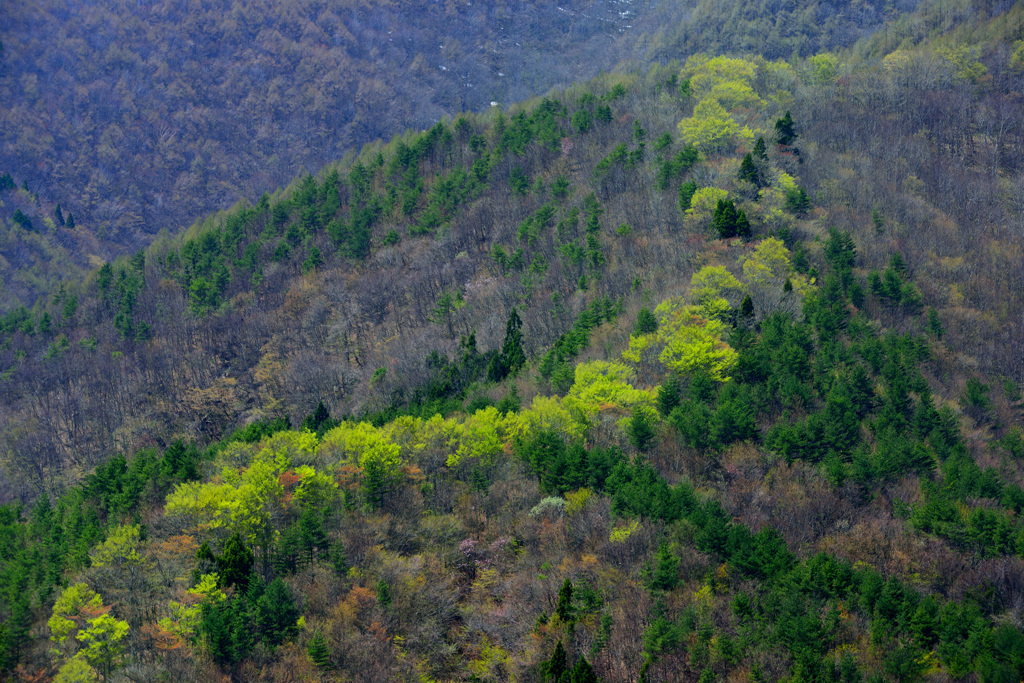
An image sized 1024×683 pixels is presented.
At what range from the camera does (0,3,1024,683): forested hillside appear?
4541 cm

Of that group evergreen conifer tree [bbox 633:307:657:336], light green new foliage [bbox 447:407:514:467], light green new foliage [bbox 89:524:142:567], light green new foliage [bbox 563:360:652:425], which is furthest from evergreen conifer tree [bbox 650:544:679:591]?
light green new foliage [bbox 89:524:142:567]

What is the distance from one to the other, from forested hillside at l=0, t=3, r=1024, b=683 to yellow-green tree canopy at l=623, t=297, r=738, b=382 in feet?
0.78

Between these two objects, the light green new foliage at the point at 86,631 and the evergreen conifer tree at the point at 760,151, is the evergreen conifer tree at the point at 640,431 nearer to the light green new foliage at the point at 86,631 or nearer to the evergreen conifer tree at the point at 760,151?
the light green new foliage at the point at 86,631

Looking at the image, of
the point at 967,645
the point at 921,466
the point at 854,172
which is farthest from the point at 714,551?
the point at 854,172

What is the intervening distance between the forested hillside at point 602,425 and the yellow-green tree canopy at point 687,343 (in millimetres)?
238

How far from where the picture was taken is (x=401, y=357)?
297 ft

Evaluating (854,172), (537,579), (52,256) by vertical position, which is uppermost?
(854,172)

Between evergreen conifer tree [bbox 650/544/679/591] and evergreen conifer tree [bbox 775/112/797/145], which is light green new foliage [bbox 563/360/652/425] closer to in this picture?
evergreen conifer tree [bbox 650/544/679/591]

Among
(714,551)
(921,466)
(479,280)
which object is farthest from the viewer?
(479,280)

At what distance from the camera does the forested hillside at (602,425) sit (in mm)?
45406

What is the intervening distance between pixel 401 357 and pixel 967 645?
5869cm

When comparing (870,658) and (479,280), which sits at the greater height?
(870,658)

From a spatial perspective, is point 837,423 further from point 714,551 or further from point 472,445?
point 472,445

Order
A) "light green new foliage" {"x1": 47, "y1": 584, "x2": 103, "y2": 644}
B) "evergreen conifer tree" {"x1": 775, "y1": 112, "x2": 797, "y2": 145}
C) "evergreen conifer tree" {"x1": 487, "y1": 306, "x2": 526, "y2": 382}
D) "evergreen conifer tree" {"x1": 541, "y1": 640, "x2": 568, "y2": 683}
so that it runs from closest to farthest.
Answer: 1. "evergreen conifer tree" {"x1": 541, "y1": 640, "x2": 568, "y2": 683}
2. "light green new foliage" {"x1": 47, "y1": 584, "x2": 103, "y2": 644}
3. "evergreen conifer tree" {"x1": 487, "y1": 306, "x2": 526, "y2": 382}
4. "evergreen conifer tree" {"x1": 775, "y1": 112, "x2": 797, "y2": 145}
